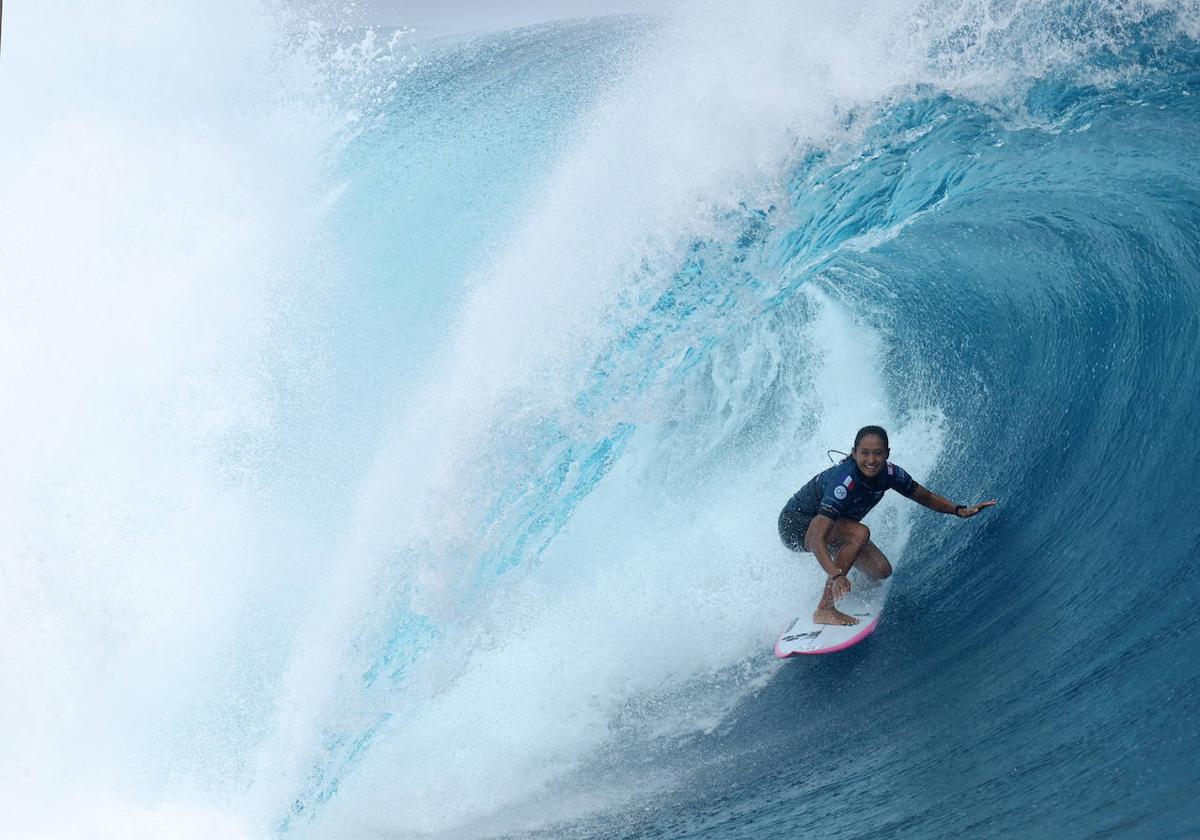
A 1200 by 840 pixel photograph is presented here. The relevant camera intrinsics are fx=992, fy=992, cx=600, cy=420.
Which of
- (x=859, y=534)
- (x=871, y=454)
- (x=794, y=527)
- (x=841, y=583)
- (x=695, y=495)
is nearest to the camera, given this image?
(x=871, y=454)

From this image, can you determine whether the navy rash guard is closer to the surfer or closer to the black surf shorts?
the surfer

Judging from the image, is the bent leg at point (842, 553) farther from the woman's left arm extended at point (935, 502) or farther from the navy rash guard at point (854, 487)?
the woman's left arm extended at point (935, 502)

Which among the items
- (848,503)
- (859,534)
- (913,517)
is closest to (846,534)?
(859,534)

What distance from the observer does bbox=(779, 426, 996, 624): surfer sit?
4574 mm

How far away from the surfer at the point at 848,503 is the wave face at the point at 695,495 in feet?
1.73

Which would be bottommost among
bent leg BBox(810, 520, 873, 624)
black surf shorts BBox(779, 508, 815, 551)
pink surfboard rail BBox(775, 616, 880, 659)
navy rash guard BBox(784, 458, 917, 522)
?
pink surfboard rail BBox(775, 616, 880, 659)

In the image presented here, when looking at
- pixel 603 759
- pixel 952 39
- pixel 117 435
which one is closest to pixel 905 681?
pixel 603 759

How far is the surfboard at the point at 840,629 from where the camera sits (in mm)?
5070

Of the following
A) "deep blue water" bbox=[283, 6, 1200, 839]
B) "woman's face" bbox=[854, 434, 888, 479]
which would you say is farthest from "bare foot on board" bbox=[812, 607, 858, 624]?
"woman's face" bbox=[854, 434, 888, 479]

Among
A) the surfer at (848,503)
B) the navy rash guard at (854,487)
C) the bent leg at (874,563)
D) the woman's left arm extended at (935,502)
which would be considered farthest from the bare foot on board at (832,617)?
the woman's left arm extended at (935,502)

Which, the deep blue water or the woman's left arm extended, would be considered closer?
the deep blue water

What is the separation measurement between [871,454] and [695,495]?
2.66 meters

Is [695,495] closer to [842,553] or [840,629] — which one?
[840,629]

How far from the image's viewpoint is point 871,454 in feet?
14.9
